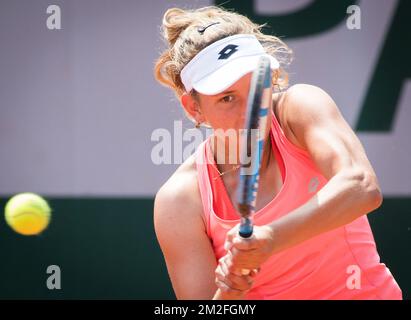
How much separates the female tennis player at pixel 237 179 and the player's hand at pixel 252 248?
5.5 inches

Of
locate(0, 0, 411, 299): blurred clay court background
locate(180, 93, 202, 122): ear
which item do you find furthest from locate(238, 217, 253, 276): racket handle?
locate(0, 0, 411, 299): blurred clay court background

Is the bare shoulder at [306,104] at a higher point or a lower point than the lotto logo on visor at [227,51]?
lower

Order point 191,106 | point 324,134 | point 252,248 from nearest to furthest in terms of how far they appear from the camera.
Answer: point 252,248, point 324,134, point 191,106

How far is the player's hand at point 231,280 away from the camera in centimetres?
212

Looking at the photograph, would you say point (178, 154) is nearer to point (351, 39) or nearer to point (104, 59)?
point (104, 59)

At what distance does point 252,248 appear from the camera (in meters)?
1.99

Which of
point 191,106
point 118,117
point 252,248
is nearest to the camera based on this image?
point 252,248

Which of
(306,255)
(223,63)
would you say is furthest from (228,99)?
(306,255)

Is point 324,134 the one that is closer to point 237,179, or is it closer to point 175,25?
point 237,179

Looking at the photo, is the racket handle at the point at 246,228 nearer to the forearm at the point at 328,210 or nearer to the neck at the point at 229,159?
the forearm at the point at 328,210

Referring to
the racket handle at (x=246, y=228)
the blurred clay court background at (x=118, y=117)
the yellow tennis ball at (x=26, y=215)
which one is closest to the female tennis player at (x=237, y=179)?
the racket handle at (x=246, y=228)

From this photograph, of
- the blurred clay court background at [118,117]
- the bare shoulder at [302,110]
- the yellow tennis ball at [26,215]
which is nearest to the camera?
the bare shoulder at [302,110]

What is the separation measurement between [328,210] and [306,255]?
Answer: 0.45 metres
